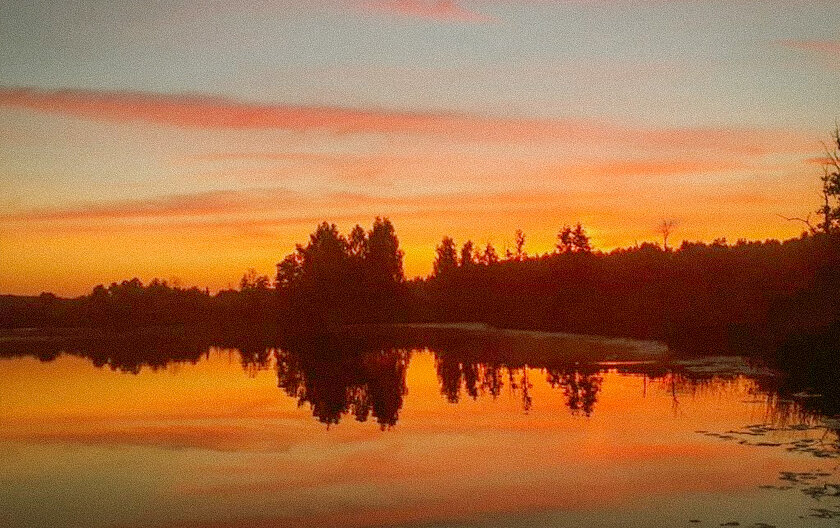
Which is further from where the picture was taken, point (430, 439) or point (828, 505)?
point (430, 439)

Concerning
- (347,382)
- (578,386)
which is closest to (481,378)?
(347,382)

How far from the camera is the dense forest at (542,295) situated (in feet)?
143

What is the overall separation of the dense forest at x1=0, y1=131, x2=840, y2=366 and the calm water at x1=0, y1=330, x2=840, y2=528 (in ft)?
24.6

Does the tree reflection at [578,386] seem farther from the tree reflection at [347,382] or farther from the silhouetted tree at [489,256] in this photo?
the silhouetted tree at [489,256]

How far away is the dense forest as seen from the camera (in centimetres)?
4356

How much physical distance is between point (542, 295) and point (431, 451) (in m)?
87.6

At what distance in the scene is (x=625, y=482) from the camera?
15727 millimetres

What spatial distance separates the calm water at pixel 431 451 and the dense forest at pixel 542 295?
7.49 metres

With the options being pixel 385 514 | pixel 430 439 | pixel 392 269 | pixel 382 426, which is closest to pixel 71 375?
pixel 382 426

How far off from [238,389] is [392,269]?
3590 inches

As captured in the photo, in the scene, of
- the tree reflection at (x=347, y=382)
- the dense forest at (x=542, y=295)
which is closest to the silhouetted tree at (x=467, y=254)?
the dense forest at (x=542, y=295)

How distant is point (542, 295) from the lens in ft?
348

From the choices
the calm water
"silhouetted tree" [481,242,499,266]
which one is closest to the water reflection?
the calm water

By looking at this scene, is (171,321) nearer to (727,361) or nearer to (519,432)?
(727,361)
